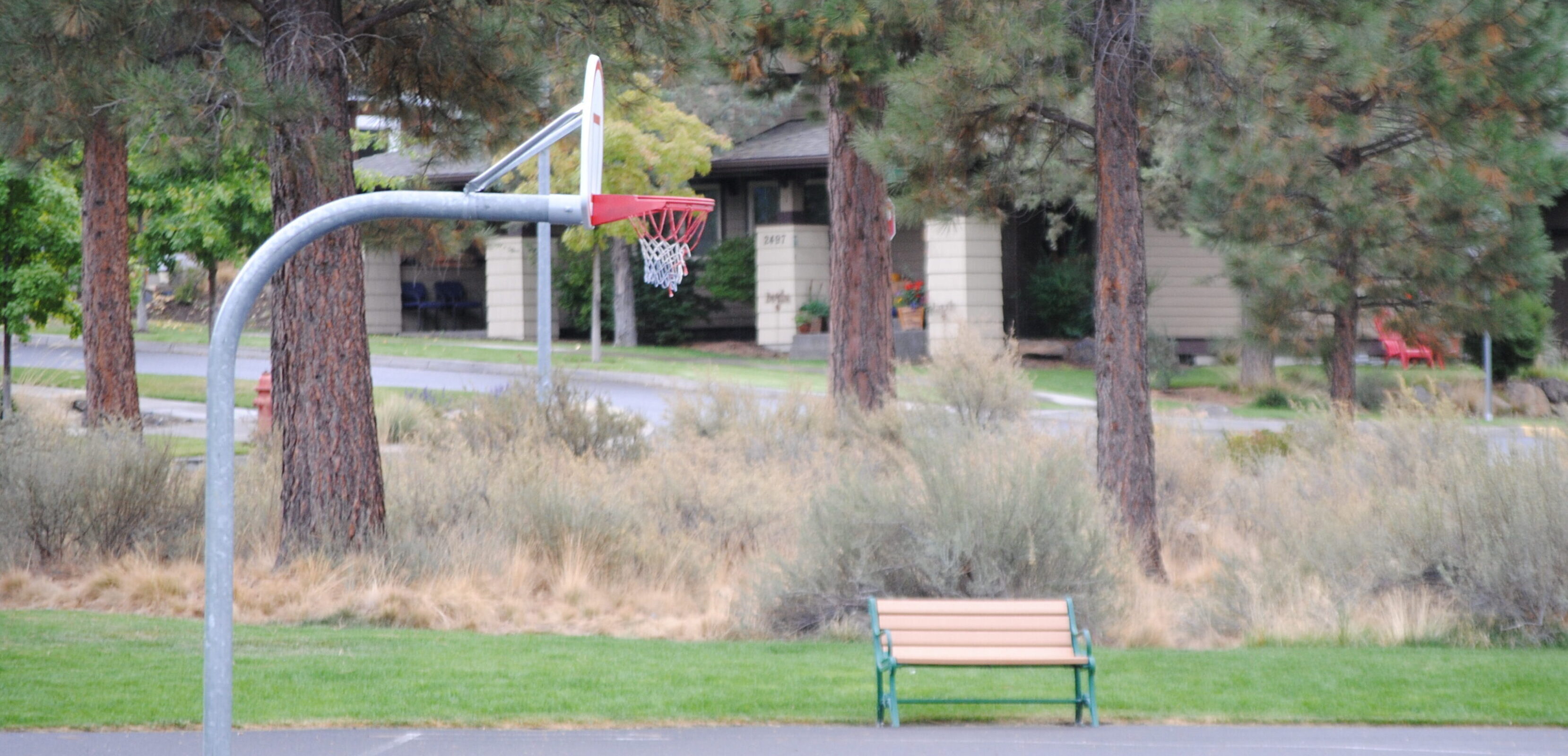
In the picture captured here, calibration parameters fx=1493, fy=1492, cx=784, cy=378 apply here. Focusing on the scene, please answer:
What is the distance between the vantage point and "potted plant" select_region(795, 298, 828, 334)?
33156mm

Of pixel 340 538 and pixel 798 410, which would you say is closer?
pixel 340 538

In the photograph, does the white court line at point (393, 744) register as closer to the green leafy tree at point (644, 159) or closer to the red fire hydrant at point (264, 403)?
the red fire hydrant at point (264, 403)

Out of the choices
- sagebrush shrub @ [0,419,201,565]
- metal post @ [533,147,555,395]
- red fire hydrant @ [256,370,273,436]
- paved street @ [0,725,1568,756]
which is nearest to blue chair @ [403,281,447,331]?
red fire hydrant @ [256,370,273,436]

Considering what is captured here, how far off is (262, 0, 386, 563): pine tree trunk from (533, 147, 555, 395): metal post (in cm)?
490

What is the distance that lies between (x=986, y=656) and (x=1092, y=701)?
57 centimetres

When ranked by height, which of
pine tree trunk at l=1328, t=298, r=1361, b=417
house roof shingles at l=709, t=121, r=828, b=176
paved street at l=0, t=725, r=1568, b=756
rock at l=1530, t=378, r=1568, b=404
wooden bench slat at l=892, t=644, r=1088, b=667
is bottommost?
paved street at l=0, t=725, r=1568, b=756

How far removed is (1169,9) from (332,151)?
20.0 ft

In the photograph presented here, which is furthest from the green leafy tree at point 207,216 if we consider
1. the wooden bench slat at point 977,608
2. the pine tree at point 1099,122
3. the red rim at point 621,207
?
the red rim at point 621,207

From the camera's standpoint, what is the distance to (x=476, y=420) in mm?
16531

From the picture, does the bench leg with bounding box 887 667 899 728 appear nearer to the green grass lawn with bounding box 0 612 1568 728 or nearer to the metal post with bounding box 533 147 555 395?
the green grass lawn with bounding box 0 612 1568 728

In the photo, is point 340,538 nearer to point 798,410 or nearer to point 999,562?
point 999,562

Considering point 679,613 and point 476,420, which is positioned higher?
point 476,420

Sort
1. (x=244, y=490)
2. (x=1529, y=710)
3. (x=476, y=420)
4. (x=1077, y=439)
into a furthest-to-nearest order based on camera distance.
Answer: (x=476, y=420)
(x=1077, y=439)
(x=244, y=490)
(x=1529, y=710)

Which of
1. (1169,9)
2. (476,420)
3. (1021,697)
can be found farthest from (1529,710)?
(476,420)
